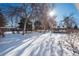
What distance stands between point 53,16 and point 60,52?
0.31 m

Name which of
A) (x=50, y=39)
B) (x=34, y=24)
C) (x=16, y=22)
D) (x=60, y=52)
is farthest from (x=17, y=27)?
(x=60, y=52)

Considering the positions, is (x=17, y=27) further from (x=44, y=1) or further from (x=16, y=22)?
(x=44, y=1)

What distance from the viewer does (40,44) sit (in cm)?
146

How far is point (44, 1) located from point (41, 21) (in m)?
0.17

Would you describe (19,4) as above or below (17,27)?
above

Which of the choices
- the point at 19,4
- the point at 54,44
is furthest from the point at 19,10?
the point at 54,44

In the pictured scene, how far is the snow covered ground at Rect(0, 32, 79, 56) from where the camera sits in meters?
1.42

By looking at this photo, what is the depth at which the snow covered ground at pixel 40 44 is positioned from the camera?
55.9 inches

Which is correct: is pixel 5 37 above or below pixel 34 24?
below

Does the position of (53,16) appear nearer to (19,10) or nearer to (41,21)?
(41,21)

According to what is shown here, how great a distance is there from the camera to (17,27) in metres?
1.47

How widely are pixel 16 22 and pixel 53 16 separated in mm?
322

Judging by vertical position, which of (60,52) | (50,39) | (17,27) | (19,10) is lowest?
(60,52)

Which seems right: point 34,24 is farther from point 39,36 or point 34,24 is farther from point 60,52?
point 60,52
